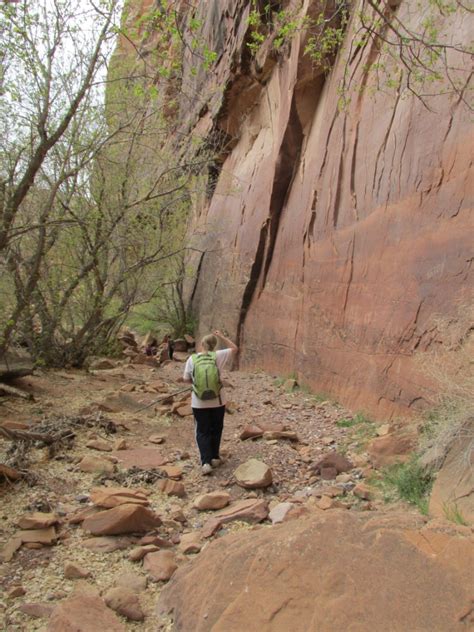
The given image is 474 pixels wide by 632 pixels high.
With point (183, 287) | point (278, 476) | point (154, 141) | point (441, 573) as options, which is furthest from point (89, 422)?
point (183, 287)

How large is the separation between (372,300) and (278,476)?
2898 millimetres

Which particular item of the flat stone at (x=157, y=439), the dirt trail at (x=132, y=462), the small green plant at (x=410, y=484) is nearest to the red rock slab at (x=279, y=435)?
the dirt trail at (x=132, y=462)

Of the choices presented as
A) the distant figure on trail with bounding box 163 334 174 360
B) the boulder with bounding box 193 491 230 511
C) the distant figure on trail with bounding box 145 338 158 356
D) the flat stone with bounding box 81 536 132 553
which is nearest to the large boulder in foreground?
the flat stone with bounding box 81 536 132 553

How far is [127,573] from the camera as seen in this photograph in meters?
2.93

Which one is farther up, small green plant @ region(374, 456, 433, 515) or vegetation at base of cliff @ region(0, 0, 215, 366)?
vegetation at base of cliff @ region(0, 0, 215, 366)

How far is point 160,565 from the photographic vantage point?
297 centimetres

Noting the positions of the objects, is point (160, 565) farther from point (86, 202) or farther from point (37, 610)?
point (86, 202)

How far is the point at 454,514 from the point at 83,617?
6.57ft

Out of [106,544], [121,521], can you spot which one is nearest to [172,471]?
[121,521]

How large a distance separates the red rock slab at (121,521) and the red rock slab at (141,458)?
4.32 feet

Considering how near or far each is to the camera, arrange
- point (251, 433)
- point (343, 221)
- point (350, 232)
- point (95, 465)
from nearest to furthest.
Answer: point (95, 465) → point (251, 433) → point (350, 232) → point (343, 221)

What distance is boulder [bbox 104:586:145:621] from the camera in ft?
8.21

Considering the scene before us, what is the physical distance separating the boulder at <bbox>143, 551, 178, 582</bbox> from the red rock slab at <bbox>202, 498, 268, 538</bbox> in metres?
0.42

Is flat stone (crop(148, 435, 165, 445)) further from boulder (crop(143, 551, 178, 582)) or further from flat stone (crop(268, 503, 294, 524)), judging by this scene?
boulder (crop(143, 551, 178, 582))
